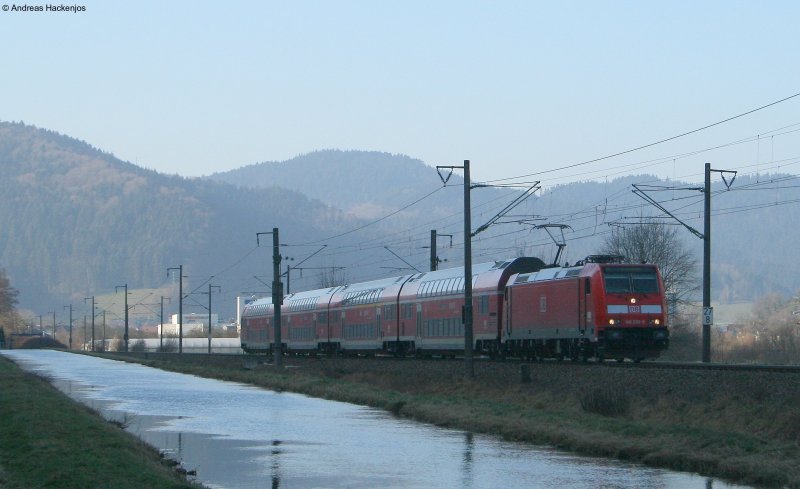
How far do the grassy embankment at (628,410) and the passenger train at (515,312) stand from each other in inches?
107

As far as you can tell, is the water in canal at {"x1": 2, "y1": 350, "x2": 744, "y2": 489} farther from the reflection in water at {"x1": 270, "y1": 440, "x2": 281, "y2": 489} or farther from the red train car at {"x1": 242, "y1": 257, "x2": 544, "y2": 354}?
the red train car at {"x1": 242, "y1": 257, "x2": 544, "y2": 354}

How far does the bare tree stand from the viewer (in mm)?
95938

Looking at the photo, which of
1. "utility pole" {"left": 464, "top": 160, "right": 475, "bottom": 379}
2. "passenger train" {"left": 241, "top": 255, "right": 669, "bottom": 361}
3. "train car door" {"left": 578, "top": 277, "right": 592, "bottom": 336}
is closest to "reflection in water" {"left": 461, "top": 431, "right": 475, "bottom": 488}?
"utility pole" {"left": 464, "top": 160, "right": 475, "bottom": 379}

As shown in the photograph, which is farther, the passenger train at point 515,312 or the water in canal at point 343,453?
the passenger train at point 515,312

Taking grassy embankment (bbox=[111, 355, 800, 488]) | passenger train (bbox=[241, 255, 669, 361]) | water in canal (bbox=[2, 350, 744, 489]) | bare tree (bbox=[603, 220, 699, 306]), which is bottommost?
water in canal (bbox=[2, 350, 744, 489])

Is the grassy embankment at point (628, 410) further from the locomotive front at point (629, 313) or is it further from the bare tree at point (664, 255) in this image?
the bare tree at point (664, 255)

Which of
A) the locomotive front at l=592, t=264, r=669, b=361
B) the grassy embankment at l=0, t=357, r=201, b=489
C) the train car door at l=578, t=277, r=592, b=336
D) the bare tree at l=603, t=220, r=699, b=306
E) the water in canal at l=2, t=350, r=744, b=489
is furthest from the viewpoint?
the bare tree at l=603, t=220, r=699, b=306

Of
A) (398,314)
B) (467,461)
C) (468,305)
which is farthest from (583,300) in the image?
(398,314)

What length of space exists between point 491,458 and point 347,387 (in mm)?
23073

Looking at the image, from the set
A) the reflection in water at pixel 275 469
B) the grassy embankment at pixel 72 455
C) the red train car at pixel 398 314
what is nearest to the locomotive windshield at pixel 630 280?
the red train car at pixel 398 314

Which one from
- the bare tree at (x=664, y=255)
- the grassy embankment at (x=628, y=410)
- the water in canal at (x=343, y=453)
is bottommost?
the water in canal at (x=343, y=453)

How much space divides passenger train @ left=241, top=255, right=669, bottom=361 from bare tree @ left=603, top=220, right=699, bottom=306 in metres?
25.4

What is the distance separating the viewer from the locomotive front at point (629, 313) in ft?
148

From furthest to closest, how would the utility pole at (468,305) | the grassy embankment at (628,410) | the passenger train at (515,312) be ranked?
the passenger train at (515,312) < the utility pole at (468,305) < the grassy embankment at (628,410)
